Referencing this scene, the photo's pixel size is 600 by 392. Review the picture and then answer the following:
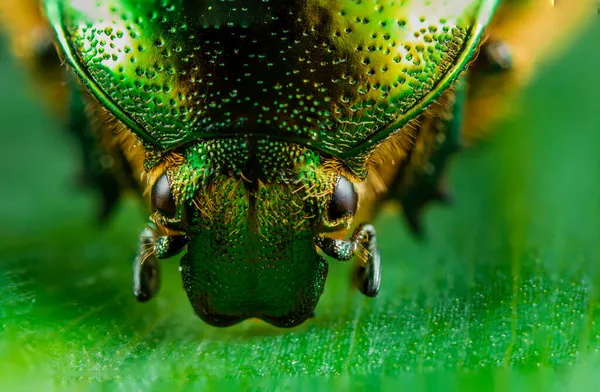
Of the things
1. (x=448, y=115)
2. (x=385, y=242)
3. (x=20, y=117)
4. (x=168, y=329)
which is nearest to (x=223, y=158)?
(x=168, y=329)

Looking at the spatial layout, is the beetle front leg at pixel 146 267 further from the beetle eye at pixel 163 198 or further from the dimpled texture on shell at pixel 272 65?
the dimpled texture on shell at pixel 272 65

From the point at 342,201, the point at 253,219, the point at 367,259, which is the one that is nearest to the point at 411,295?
the point at 367,259

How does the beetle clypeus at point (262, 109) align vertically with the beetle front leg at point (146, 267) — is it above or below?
above

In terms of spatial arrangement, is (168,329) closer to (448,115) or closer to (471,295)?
(471,295)

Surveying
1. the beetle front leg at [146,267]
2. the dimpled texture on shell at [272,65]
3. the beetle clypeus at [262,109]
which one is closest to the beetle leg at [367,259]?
the beetle clypeus at [262,109]

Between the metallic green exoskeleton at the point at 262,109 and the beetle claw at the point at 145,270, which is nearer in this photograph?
the metallic green exoskeleton at the point at 262,109

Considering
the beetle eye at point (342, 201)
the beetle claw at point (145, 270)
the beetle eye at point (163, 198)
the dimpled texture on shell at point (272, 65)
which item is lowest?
the beetle claw at point (145, 270)

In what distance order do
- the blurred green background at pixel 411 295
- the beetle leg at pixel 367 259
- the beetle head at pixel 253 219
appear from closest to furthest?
the blurred green background at pixel 411 295
the beetle head at pixel 253 219
the beetle leg at pixel 367 259

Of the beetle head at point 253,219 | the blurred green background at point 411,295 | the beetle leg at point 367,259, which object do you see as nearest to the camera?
the blurred green background at point 411,295
